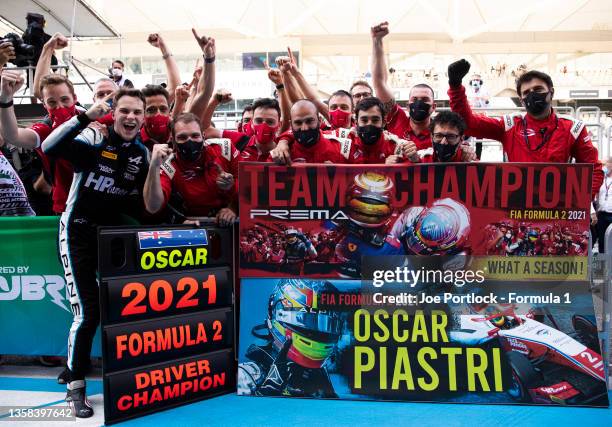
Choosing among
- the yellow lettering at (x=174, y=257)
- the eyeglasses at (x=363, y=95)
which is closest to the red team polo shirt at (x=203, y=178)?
the yellow lettering at (x=174, y=257)

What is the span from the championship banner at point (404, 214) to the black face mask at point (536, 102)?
63 centimetres

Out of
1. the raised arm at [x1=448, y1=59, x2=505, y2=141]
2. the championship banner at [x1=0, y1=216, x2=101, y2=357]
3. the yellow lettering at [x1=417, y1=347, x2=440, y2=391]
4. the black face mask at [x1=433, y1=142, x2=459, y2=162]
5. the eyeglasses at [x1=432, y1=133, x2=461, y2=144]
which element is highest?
the raised arm at [x1=448, y1=59, x2=505, y2=141]

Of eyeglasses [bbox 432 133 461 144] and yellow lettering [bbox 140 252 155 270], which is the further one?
eyeglasses [bbox 432 133 461 144]

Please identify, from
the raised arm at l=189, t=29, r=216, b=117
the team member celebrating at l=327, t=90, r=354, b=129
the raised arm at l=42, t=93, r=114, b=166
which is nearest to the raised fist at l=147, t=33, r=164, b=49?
the raised arm at l=189, t=29, r=216, b=117

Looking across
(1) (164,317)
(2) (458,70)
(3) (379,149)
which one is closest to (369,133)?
(3) (379,149)

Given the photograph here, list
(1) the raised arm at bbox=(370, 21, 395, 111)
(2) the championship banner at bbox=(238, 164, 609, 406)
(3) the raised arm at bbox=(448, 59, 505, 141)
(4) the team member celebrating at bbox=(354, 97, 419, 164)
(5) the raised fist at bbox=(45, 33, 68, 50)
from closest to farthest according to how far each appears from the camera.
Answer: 1. (2) the championship banner at bbox=(238, 164, 609, 406)
2. (4) the team member celebrating at bbox=(354, 97, 419, 164)
3. (3) the raised arm at bbox=(448, 59, 505, 141)
4. (1) the raised arm at bbox=(370, 21, 395, 111)
5. (5) the raised fist at bbox=(45, 33, 68, 50)

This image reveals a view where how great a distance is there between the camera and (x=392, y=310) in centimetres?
359

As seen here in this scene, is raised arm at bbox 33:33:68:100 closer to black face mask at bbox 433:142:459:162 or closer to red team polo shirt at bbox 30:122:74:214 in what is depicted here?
red team polo shirt at bbox 30:122:74:214

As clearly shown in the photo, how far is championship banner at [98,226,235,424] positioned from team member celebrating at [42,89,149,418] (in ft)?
0.89

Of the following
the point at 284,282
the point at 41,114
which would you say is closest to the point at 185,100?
the point at 284,282

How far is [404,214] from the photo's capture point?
11.8 ft

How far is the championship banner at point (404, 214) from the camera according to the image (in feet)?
11.5

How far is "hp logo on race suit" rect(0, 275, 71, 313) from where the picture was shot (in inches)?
166

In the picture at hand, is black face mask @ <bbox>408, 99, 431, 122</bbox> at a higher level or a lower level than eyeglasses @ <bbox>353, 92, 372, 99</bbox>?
lower
